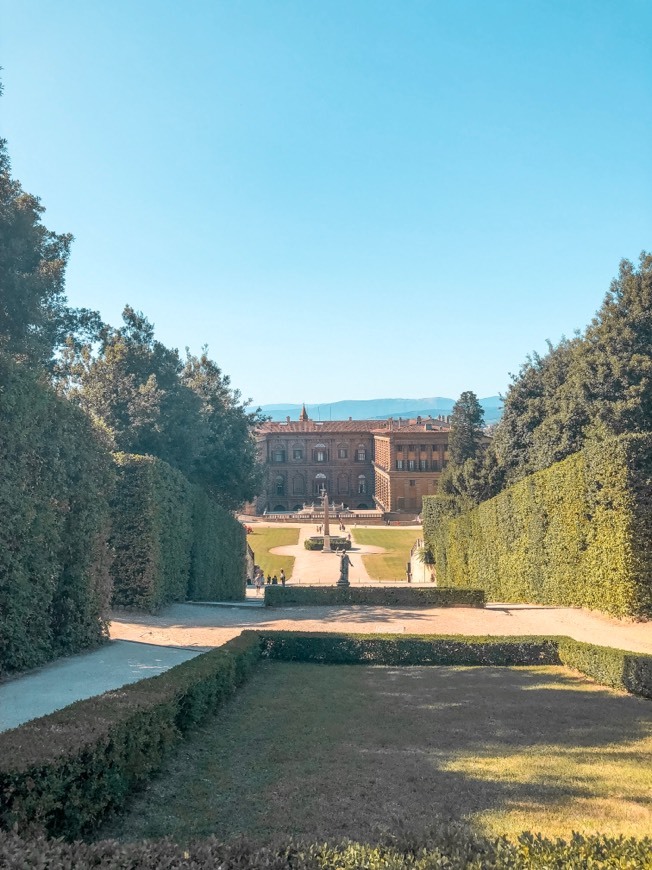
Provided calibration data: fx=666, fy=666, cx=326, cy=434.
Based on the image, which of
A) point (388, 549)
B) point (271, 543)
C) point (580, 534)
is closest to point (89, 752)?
point (580, 534)

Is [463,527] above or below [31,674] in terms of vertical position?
above

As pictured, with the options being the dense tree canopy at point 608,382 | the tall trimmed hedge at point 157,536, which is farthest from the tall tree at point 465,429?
the tall trimmed hedge at point 157,536

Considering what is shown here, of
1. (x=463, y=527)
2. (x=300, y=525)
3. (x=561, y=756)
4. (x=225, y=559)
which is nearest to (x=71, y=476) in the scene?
(x=561, y=756)

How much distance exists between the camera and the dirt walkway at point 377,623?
1573 cm

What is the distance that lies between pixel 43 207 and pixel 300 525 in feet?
180

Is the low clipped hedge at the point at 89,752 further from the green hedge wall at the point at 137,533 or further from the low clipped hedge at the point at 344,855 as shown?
the green hedge wall at the point at 137,533

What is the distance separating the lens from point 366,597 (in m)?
24.1

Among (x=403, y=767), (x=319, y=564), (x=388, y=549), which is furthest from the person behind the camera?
(x=388, y=549)

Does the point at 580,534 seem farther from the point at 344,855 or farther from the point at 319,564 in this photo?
the point at 319,564

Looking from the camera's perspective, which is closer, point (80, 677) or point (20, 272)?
point (80, 677)

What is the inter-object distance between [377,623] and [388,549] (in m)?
36.6

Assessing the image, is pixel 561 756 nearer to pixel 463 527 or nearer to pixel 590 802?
pixel 590 802

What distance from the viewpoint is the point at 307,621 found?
19.3 metres

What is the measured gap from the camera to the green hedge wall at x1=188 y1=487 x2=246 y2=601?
25219mm
